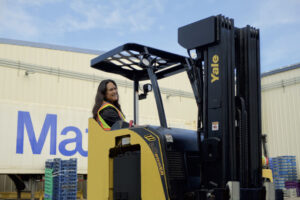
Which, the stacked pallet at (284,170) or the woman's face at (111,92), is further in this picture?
the stacked pallet at (284,170)

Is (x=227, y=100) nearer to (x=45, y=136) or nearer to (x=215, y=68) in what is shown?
(x=215, y=68)

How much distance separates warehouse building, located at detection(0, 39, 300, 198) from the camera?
13.7 meters

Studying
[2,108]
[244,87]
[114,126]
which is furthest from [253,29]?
[2,108]

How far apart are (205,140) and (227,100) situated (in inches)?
16.4

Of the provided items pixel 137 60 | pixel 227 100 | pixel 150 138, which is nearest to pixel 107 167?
pixel 150 138

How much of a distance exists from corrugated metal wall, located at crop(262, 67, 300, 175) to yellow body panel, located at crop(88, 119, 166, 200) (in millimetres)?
18179

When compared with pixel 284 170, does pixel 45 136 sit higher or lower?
higher

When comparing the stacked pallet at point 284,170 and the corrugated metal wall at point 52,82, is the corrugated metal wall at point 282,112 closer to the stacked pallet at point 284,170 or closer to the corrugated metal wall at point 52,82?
the stacked pallet at point 284,170

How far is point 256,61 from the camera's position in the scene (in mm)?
3842

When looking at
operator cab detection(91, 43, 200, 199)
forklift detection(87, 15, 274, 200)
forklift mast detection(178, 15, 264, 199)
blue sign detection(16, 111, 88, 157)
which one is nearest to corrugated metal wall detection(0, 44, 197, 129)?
blue sign detection(16, 111, 88, 157)

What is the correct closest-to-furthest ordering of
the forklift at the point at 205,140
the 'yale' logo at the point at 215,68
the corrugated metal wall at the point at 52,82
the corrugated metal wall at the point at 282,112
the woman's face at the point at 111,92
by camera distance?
the forklift at the point at 205,140 → the 'yale' logo at the point at 215,68 → the woman's face at the point at 111,92 → the corrugated metal wall at the point at 52,82 → the corrugated metal wall at the point at 282,112

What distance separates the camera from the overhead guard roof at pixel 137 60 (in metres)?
4.01

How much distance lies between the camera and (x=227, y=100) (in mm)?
3521

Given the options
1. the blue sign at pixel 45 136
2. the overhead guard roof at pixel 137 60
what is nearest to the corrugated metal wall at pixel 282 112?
the blue sign at pixel 45 136
